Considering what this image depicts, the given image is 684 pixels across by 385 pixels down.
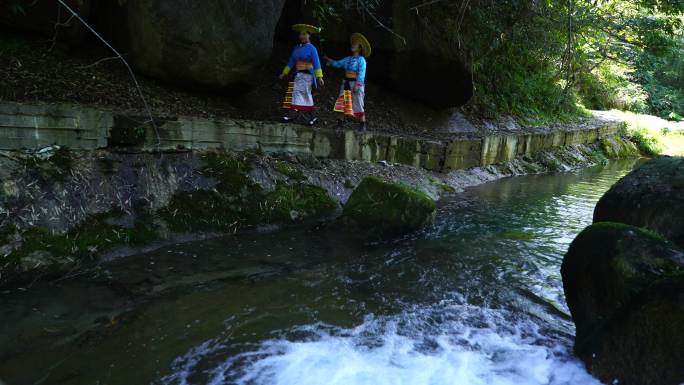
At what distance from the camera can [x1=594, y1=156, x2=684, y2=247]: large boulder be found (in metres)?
4.32

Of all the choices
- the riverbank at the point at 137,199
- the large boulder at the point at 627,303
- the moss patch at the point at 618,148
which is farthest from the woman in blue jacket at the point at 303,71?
the moss patch at the point at 618,148

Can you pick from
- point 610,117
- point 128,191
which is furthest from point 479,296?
point 610,117

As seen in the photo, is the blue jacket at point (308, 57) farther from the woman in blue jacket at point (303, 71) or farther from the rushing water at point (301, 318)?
the rushing water at point (301, 318)

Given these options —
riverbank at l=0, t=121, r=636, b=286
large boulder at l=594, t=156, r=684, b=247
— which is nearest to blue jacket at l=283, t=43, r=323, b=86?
riverbank at l=0, t=121, r=636, b=286

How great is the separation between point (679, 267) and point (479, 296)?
184cm

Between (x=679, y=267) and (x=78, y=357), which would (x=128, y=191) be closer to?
(x=78, y=357)

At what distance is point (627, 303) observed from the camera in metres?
2.89

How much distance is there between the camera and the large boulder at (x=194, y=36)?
616cm

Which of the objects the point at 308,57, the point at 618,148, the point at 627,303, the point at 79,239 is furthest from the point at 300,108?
the point at 618,148

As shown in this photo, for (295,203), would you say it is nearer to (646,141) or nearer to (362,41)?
(362,41)

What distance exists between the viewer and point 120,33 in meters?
6.45

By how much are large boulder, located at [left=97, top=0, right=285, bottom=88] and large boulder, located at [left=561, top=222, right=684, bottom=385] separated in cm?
534

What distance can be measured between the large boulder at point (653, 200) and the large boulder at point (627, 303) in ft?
4.93

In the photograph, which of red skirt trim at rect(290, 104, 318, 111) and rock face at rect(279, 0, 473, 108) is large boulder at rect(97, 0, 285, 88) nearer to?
red skirt trim at rect(290, 104, 318, 111)
